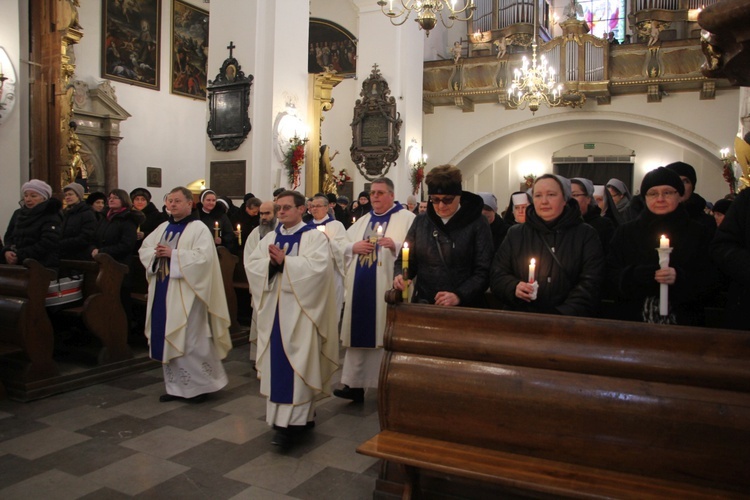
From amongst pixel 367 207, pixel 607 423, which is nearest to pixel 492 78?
pixel 367 207

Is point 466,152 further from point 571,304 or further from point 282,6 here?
point 571,304

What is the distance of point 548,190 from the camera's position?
10.6 ft

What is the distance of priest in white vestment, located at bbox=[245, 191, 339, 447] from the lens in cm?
405

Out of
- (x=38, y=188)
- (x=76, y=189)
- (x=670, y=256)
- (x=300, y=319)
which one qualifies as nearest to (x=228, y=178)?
(x=76, y=189)

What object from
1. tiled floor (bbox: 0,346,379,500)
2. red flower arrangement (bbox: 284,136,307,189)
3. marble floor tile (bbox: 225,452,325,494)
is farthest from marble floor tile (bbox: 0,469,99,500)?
red flower arrangement (bbox: 284,136,307,189)

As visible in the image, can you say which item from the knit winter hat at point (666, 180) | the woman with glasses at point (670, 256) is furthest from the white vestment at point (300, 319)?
the knit winter hat at point (666, 180)

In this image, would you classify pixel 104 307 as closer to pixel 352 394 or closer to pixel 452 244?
pixel 352 394

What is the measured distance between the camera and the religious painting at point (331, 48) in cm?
1766

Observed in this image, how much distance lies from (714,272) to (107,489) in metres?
3.60

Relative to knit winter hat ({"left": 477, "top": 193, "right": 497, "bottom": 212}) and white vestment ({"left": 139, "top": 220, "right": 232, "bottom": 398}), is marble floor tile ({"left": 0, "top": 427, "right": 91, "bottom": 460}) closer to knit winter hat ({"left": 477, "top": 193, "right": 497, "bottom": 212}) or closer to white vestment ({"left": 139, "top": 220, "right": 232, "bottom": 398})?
white vestment ({"left": 139, "top": 220, "right": 232, "bottom": 398})

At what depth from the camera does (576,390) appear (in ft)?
8.43

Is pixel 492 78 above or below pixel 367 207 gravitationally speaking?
above

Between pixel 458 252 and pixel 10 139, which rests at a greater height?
pixel 10 139

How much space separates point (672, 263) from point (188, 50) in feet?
56.9
